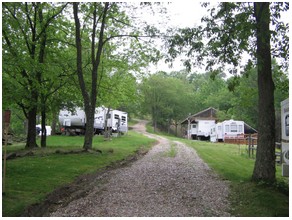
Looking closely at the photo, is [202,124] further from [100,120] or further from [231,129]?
[100,120]

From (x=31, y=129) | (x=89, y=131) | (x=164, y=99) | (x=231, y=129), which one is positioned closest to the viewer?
(x=89, y=131)

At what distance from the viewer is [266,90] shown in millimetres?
9570

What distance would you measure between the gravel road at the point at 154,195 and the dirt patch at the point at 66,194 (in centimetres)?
19

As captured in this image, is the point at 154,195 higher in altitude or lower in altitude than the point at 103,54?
lower

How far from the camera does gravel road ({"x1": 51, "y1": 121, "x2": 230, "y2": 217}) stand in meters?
6.86

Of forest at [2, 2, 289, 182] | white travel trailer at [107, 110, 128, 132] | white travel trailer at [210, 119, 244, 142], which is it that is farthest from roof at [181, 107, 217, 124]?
forest at [2, 2, 289, 182]

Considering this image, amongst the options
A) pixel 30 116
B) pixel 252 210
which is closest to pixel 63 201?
pixel 252 210

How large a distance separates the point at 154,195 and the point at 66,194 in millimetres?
2324

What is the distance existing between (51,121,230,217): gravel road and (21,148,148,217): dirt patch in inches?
7.3

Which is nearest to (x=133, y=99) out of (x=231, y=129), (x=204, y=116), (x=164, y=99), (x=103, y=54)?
(x=103, y=54)

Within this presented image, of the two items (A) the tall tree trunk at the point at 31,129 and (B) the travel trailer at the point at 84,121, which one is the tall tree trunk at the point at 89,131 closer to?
(A) the tall tree trunk at the point at 31,129

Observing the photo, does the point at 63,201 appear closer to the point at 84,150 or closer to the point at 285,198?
the point at 285,198

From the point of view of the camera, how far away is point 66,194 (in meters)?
8.59

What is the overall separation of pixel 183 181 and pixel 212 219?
4.00 meters
